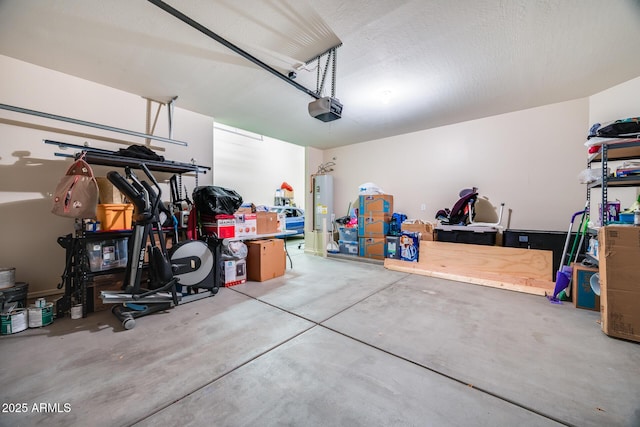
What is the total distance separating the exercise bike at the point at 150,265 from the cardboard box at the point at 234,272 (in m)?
0.39

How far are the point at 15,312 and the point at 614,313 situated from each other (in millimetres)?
5317

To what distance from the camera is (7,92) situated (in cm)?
271

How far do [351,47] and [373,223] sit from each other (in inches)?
131

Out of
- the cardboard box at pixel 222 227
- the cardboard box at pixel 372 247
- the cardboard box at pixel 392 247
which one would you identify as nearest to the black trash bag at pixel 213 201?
the cardboard box at pixel 222 227

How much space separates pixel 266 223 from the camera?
390cm

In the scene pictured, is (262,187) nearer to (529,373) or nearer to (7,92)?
(7,92)

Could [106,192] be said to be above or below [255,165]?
below

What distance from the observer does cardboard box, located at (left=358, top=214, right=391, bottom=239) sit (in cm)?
488

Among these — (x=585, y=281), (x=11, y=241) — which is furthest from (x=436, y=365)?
(x=11, y=241)

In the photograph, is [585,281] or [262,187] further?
[262,187]

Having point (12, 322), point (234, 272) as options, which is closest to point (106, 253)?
point (12, 322)

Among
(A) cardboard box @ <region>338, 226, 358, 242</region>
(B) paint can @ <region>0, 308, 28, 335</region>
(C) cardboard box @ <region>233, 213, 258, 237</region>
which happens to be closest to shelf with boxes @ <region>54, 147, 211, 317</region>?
(B) paint can @ <region>0, 308, 28, 335</region>

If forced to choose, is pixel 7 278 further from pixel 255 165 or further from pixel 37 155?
pixel 255 165

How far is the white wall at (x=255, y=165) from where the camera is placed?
7.20 metres
